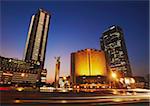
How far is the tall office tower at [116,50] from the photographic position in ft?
619

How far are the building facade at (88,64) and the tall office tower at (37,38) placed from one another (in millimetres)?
33199

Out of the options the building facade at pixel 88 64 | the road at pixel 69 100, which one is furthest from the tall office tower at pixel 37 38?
the road at pixel 69 100

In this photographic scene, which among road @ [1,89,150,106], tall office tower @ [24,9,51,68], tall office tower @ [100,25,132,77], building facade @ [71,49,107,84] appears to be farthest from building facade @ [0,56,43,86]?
road @ [1,89,150,106]

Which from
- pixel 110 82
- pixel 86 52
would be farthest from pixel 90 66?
pixel 110 82

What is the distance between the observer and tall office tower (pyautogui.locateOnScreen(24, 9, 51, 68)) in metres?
168

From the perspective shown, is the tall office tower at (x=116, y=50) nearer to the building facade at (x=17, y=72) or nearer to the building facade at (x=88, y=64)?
the building facade at (x=88, y=64)

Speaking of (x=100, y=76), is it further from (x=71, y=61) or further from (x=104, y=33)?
(x=104, y=33)

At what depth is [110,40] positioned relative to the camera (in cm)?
19088

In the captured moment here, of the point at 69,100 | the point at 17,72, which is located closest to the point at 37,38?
the point at 17,72

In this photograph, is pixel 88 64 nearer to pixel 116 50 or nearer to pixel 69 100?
pixel 116 50

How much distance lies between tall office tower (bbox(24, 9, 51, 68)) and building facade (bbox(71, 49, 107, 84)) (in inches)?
1307

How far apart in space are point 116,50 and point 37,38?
252 ft

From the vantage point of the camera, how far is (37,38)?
172 metres

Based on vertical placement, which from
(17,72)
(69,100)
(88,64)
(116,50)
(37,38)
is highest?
(37,38)
